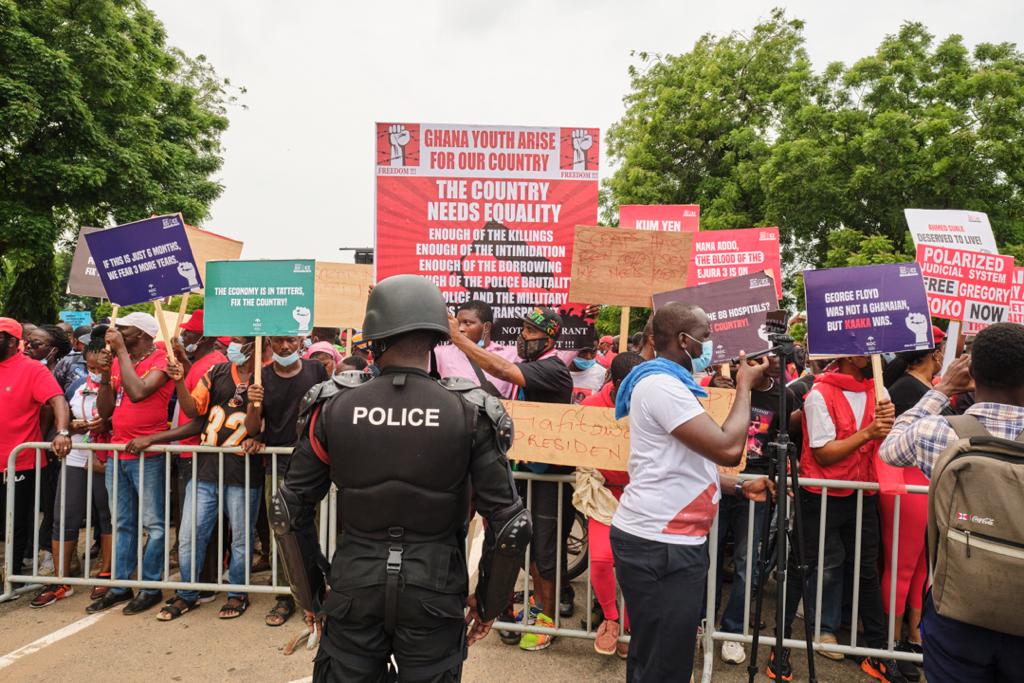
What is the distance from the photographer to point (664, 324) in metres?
3.02

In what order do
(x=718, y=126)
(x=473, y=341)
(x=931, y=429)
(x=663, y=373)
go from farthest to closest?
(x=718, y=126) → (x=473, y=341) → (x=663, y=373) → (x=931, y=429)

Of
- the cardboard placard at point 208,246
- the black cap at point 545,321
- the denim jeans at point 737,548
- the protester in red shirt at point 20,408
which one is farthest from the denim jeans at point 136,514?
the denim jeans at point 737,548

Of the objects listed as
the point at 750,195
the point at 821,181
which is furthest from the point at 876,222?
the point at 750,195

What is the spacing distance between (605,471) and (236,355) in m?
2.91

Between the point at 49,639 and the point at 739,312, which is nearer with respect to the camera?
the point at 739,312

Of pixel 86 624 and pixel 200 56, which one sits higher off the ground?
pixel 200 56

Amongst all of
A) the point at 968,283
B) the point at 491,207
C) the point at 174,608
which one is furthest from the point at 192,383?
the point at 968,283

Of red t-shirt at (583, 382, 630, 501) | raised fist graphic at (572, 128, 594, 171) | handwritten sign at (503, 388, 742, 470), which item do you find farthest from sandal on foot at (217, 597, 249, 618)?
raised fist graphic at (572, 128, 594, 171)

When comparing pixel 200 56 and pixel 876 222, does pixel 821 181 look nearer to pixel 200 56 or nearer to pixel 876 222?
pixel 876 222

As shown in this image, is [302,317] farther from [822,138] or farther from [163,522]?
[822,138]

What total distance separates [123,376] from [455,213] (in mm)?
2696

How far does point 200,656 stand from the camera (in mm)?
4277

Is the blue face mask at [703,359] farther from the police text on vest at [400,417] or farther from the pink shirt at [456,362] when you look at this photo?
the pink shirt at [456,362]

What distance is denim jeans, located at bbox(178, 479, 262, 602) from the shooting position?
4965 millimetres
